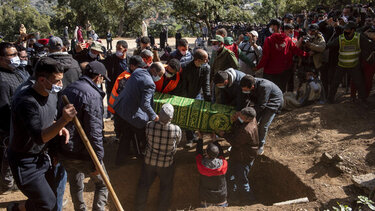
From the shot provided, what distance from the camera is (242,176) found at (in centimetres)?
508

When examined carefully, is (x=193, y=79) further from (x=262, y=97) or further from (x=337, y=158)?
(x=337, y=158)

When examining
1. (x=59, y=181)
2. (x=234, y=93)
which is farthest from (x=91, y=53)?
(x=59, y=181)

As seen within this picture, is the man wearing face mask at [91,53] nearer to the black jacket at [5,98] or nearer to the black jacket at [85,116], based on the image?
the black jacket at [5,98]

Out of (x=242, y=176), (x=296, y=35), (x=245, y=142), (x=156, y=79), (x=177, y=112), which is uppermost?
(x=296, y=35)

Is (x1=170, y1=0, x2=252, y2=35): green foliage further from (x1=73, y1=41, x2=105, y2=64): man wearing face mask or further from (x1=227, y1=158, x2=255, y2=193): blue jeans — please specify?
(x1=227, y1=158, x2=255, y2=193): blue jeans

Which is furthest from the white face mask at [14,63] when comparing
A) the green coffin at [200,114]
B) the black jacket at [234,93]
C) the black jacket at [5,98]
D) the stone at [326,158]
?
the stone at [326,158]

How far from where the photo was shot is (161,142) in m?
4.39

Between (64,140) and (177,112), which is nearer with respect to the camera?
(64,140)

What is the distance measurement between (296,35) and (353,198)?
232 inches

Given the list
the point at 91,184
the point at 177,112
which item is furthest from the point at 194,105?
the point at 91,184

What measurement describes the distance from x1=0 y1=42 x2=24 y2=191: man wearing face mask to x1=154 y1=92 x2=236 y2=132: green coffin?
204cm

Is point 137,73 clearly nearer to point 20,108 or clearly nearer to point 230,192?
point 20,108

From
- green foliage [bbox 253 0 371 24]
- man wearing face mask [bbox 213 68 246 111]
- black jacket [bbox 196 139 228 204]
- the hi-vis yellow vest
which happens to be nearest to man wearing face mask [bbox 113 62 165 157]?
man wearing face mask [bbox 213 68 246 111]

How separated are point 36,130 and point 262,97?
3.43 meters
